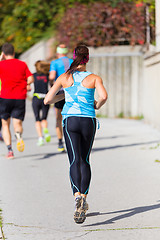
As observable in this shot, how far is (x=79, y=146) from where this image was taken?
5.75m

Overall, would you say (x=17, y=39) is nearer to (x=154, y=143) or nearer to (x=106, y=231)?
(x=154, y=143)

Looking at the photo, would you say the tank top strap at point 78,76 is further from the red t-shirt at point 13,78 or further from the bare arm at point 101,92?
the red t-shirt at point 13,78

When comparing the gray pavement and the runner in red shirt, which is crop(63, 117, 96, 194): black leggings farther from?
the runner in red shirt

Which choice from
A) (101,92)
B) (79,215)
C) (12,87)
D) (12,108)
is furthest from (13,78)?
(79,215)

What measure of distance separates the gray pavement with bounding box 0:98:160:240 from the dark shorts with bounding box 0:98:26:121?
28.8 inches

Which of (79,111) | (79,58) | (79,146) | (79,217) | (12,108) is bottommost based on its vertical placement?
(79,217)

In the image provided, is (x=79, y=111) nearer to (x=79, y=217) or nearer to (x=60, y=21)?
(x=79, y=217)

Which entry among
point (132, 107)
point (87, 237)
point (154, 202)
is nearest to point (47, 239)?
point (87, 237)

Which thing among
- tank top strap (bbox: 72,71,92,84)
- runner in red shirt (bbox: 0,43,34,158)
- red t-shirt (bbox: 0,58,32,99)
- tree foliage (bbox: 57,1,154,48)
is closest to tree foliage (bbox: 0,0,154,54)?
tree foliage (bbox: 57,1,154,48)

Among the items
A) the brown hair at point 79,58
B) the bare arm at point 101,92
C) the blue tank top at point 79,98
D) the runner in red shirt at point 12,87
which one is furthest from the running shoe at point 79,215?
the runner in red shirt at point 12,87

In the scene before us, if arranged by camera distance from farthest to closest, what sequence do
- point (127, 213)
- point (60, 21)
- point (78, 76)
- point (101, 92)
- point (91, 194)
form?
point (60, 21)
point (91, 194)
point (127, 213)
point (78, 76)
point (101, 92)

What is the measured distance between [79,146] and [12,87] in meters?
3.74

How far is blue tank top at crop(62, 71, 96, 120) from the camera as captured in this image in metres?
5.61

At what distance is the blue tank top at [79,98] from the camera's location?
18.4 ft
